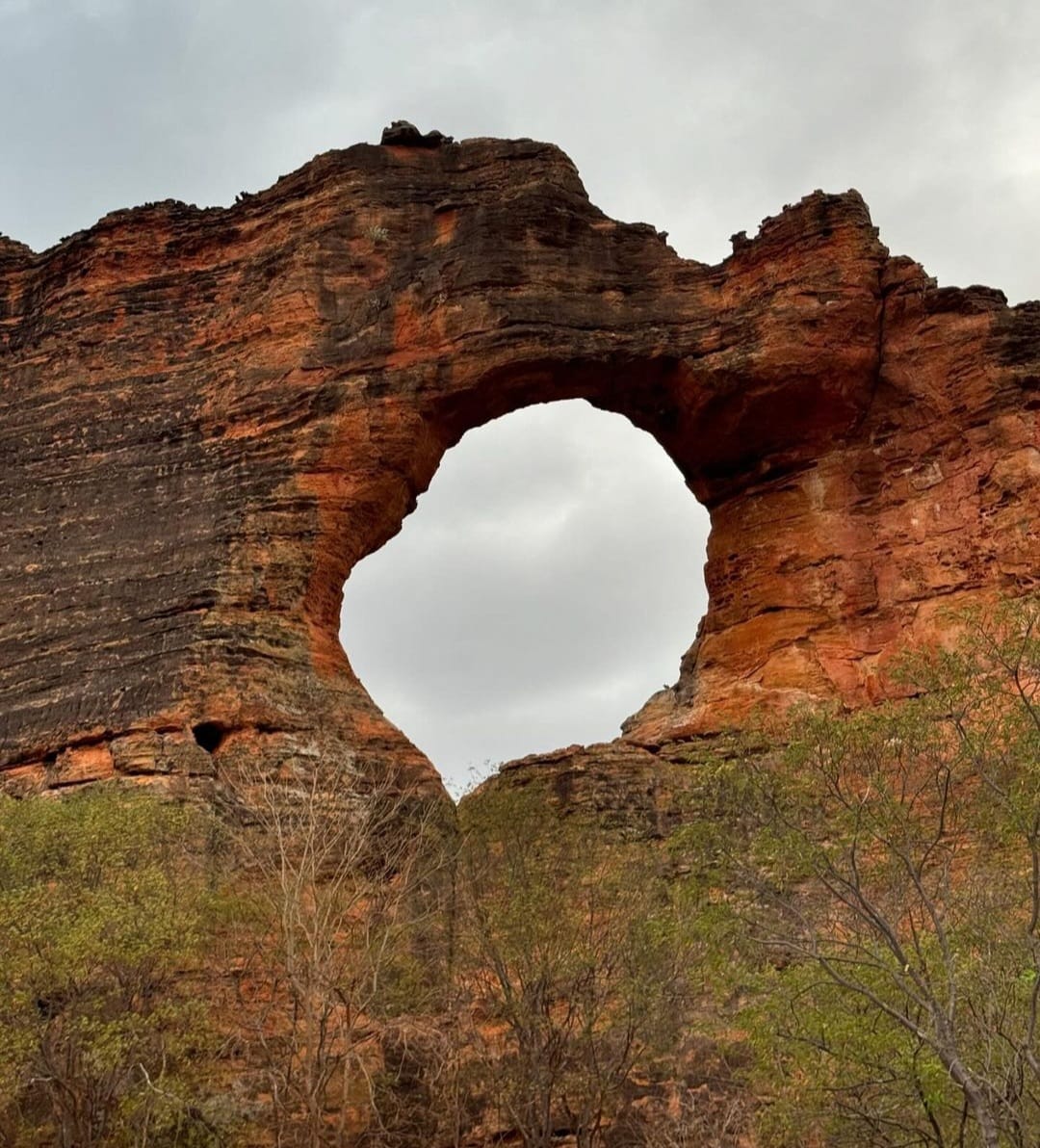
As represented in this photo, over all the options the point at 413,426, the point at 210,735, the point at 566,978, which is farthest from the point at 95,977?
the point at 413,426

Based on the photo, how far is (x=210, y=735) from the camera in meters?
23.0

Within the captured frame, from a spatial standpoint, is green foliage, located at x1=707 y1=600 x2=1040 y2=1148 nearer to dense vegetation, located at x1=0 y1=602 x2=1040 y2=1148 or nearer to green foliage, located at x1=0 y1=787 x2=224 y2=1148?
dense vegetation, located at x1=0 y1=602 x2=1040 y2=1148

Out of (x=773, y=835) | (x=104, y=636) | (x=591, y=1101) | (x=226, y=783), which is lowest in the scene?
(x=591, y=1101)

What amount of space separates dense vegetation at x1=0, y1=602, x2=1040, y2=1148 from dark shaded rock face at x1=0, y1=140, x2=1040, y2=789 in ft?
11.1

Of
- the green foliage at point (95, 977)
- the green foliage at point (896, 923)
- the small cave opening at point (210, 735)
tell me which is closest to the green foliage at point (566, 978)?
the green foliage at point (896, 923)

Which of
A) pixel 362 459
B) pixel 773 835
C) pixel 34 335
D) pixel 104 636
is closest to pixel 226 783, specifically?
pixel 104 636

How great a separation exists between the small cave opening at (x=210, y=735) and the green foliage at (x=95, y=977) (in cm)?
374

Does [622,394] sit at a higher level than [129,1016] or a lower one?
higher

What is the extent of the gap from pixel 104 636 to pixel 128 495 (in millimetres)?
3519

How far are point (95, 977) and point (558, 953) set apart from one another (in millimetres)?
6420

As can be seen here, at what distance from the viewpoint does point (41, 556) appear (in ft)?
88.3

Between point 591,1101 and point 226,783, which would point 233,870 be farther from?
point 591,1101

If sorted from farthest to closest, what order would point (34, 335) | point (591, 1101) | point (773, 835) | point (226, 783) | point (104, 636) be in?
point (34, 335) → point (104, 636) → point (226, 783) → point (591, 1101) → point (773, 835)

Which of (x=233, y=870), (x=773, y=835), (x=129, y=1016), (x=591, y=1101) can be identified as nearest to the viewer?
(x=773, y=835)
